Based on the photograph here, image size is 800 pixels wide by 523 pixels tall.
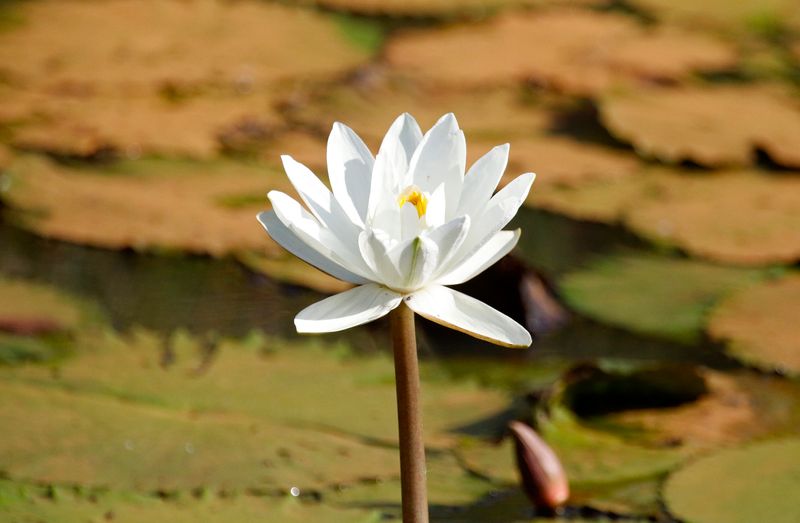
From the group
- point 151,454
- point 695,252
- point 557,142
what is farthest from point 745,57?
point 151,454

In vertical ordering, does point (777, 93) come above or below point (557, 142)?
above

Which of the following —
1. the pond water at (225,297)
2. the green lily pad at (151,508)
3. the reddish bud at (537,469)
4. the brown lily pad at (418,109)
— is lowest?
the green lily pad at (151,508)

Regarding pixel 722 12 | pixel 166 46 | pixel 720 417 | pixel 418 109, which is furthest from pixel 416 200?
pixel 722 12

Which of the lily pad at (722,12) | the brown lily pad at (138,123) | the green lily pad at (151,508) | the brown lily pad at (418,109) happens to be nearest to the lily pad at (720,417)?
the green lily pad at (151,508)

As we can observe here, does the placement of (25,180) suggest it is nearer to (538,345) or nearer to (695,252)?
(538,345)

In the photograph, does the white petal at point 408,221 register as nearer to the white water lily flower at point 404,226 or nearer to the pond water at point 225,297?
the white water lily flower at point 404,226

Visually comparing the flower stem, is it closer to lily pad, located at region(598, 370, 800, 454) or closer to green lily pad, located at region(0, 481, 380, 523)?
green lily pad, located at region(0, 481, 380, 523)
